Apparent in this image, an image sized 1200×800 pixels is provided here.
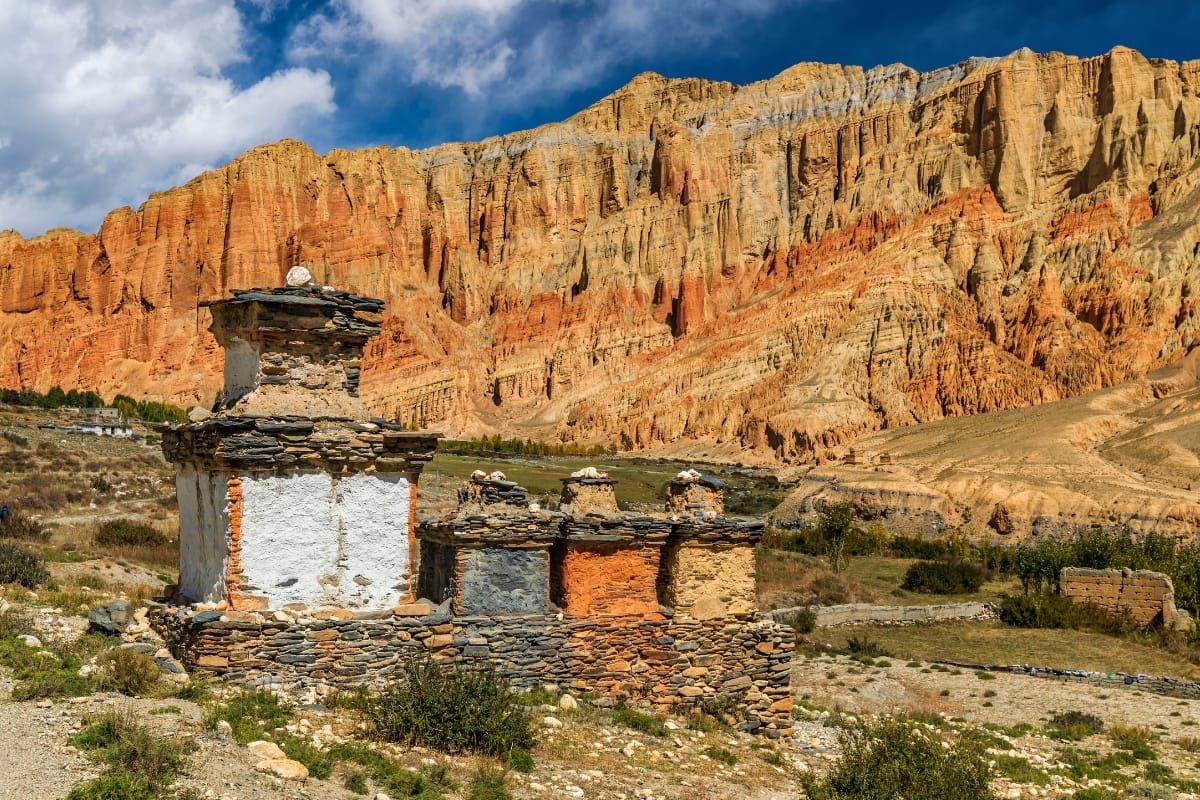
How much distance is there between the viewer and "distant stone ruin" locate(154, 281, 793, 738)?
1071cm

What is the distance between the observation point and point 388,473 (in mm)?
11414

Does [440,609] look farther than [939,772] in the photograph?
Yes

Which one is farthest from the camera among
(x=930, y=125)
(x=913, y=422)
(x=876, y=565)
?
(x=930, y=125)

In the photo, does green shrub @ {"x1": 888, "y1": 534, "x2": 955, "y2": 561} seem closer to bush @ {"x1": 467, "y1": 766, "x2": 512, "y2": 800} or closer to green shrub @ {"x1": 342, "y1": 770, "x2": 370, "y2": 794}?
bush @ {"x1": 467, "y1": 766, "x2": 512, "y2": 800}

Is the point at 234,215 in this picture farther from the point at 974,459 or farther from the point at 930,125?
the point at 974,459

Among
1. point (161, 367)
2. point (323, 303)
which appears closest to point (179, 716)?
point (323, 303)

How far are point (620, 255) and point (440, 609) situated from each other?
117908 millimetres

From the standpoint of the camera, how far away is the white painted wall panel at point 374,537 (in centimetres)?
1123

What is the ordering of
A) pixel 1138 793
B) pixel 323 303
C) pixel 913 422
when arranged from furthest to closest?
pixel 913 422 < pixel 1138 793 < pixel 323 303

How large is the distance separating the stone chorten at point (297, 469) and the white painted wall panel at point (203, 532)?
0.08ft

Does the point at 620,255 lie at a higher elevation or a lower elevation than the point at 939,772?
higher

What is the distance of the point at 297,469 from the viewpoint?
10.9m

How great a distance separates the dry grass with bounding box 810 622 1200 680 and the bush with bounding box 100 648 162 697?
703 inches

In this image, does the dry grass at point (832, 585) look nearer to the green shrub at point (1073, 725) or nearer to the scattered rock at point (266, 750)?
the green shrub at point (1073, 725)
